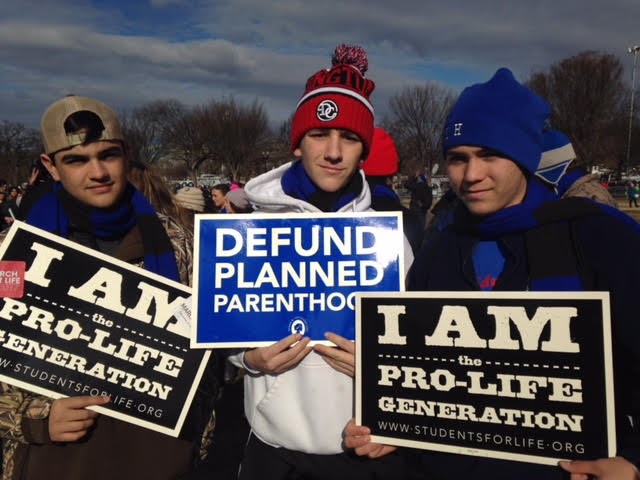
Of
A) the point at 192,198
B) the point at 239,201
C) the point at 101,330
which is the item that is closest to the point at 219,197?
the point at 239,201

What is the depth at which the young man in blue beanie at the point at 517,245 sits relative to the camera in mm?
1388

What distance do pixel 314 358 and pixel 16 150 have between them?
53.4 meters

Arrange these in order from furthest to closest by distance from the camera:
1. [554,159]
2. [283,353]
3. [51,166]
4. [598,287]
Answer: [554,159] < [51,166] < [283,353] < [598,287]

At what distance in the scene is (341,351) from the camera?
172cm

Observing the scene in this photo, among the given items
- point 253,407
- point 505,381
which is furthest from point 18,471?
point 505,381

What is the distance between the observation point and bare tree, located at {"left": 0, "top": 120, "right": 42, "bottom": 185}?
141 feet

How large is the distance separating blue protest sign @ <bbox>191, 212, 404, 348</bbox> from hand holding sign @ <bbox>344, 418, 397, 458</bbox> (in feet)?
1.06

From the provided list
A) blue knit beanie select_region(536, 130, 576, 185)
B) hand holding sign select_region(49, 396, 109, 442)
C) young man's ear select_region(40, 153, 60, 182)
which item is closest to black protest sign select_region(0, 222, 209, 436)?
hand holding sign select_region(49, 396, 109, 442)

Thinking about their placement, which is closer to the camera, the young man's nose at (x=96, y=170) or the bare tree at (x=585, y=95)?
the young man's nose at (x=96, y=170)

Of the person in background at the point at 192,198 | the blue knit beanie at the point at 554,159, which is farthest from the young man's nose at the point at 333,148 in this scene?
the person in background at the point at 192,198

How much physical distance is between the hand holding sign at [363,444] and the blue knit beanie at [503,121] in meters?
1.06

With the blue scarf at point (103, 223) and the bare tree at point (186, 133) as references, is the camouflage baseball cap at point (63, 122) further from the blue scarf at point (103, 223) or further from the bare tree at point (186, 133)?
the bare tree at point (186, 133)

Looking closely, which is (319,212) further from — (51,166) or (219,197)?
(219,197)

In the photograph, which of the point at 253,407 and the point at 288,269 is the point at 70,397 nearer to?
the point at 253,407
